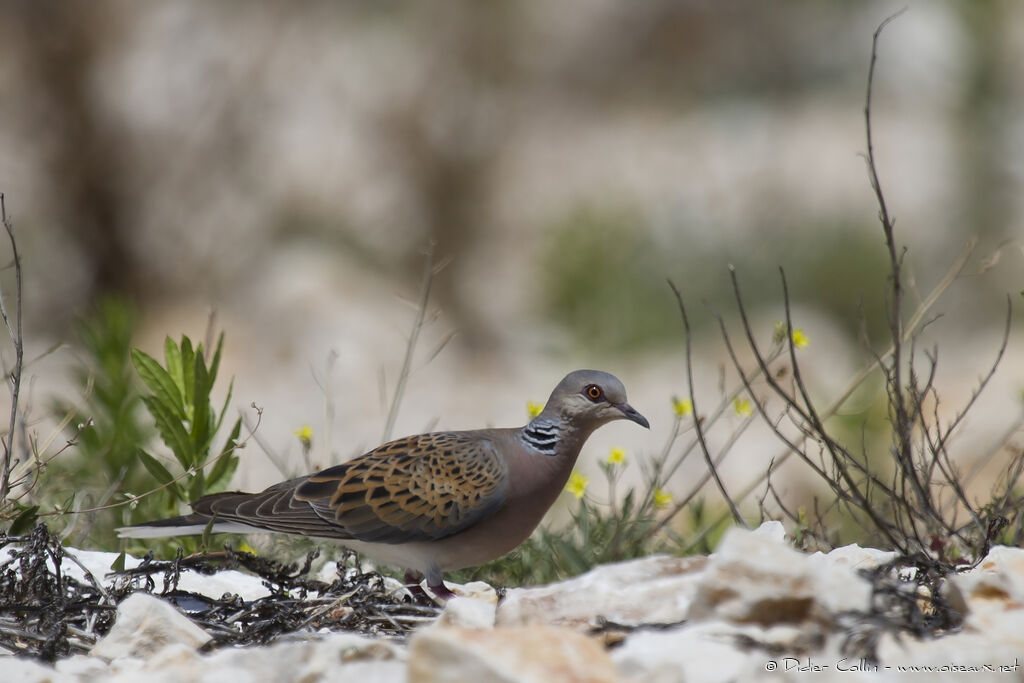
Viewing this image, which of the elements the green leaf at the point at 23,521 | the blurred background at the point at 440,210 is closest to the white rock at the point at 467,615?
the green leaf at the point at 23,521

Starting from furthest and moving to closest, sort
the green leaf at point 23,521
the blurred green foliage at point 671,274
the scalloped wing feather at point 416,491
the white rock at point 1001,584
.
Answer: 1. the blurred green foliage at point 671,274
2. the scalloped wing feather at point 416,491
3. the green leaf at point 23,521
4. the white rock at point 1001,584

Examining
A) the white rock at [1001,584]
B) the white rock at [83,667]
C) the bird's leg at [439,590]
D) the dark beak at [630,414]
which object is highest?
the dark beak at [630,414]

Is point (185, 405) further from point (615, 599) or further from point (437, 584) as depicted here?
point (615, 599)

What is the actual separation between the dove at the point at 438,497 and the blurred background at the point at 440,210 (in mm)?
4212

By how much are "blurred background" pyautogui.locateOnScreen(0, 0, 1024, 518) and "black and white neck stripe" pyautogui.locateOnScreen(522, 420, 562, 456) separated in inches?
170

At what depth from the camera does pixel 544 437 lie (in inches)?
132

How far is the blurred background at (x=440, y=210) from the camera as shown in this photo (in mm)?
9797

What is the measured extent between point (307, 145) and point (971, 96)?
32.2 feet

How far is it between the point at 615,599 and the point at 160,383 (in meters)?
1.82

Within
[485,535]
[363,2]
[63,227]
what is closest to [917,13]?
[363,2]

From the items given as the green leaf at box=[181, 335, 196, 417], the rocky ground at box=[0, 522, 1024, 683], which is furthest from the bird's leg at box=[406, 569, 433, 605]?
the green leaf at box=[181, 335, 196, 417]

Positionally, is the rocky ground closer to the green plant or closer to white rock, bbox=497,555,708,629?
white rock, bbox=497,555,708,629

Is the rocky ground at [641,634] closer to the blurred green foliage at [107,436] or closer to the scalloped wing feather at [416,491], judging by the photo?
the scalloped wing feather at [416,491]

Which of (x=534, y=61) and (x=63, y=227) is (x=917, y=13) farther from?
(x=63, y=227)
